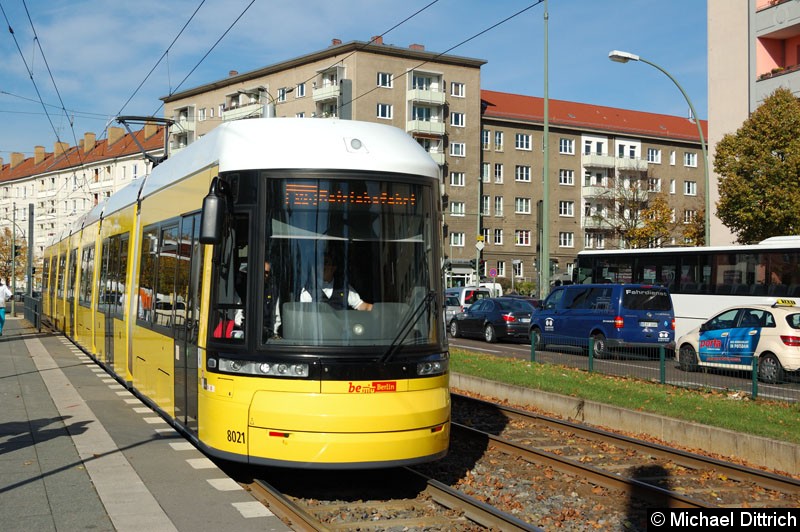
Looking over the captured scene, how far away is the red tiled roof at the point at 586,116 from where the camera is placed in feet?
281

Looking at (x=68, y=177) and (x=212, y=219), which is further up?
(x=68, y=177)

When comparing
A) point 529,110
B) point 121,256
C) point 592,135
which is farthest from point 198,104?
point 121,256

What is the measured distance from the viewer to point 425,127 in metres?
75.4

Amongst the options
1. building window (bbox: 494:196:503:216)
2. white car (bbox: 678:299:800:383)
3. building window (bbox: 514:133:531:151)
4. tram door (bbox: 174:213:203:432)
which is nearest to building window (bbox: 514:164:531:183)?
building window (bbox: 514:133:531:151)

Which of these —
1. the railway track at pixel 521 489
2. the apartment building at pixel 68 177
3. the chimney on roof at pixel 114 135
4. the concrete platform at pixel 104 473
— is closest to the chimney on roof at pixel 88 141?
the apartment building at pixel 68 177

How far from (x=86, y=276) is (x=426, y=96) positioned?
56.7 metres

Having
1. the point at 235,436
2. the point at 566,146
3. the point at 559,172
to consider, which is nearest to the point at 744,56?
the point at 235,436

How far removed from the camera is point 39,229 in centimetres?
11900

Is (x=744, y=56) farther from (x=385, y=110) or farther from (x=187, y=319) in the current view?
(x=385, y=110)

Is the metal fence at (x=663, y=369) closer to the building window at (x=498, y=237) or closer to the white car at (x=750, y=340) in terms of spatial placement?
the white car at (x=750, y=340)

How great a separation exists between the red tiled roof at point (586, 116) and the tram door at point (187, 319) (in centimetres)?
7355

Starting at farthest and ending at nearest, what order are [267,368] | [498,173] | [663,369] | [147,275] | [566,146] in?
1. [566,146]
2. [498,173]
3. [663,369]
4. [147,275]
5. [267,368]

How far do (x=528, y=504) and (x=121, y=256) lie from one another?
9329 mm

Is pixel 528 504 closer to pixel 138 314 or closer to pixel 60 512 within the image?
pixel 60 512
